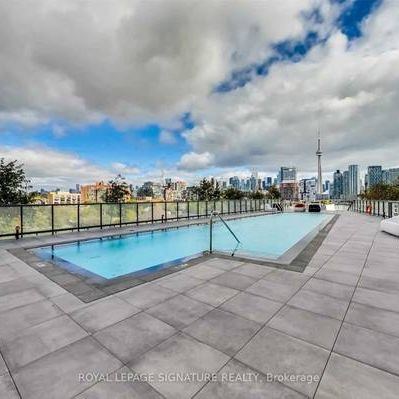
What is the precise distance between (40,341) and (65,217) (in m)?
8.69

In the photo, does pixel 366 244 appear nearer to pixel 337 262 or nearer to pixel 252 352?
pixel 337 262

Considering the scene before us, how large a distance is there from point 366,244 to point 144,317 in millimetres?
7701

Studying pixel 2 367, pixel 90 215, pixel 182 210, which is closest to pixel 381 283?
pixel 2 367

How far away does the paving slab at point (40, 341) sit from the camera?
218 cm

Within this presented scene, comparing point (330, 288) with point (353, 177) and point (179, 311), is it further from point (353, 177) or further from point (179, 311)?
point (353, 177)

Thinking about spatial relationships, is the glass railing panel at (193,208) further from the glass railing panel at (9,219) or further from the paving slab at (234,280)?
the paving slab at (234,280)

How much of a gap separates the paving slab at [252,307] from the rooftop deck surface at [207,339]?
0.01 m

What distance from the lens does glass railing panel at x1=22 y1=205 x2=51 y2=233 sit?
353 inches

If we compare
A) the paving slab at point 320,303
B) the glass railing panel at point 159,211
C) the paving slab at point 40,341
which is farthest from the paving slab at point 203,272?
the glass railing panel at point 159,211

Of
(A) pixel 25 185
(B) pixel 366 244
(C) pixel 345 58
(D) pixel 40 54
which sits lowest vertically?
(B) pixel 366 244

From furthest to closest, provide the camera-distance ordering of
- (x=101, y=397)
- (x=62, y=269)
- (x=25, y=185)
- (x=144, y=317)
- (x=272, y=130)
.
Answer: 1. (x=272, y=130)
2. (x=25, y=185)
3. (x=62, y=269)
4. (x=144, y=317)
5. (x=101, y=397)

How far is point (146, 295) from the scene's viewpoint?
3617 millimetres

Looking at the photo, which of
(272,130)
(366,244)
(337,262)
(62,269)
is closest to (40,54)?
(62,269)

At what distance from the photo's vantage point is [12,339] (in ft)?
8.16
